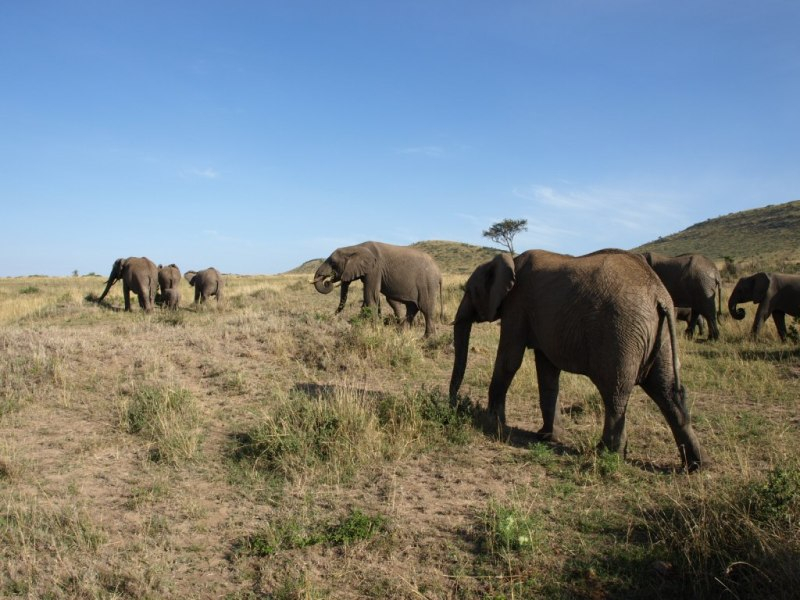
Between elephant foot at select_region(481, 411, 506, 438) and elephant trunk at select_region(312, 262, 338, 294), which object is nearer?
elephant foot at select_region(481, 411, 506, 438)

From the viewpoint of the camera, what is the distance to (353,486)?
5738mm

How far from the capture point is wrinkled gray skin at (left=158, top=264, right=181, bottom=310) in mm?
19672

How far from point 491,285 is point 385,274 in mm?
7959

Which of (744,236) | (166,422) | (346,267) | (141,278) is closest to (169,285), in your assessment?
(141,278)

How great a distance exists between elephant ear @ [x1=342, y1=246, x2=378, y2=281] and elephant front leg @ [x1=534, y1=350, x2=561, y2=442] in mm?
8030

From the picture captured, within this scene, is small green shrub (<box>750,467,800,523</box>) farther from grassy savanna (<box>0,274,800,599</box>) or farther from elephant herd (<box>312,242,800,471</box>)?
elephant herd (<box>312,242,800,471</box>)

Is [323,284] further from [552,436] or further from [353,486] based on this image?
[353,486]

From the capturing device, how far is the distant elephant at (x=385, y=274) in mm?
15062

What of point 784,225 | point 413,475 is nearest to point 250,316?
point 413,475

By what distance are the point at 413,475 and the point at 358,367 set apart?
461 centimetres

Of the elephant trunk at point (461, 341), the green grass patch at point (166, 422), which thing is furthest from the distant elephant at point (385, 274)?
the green grass patch at point (166, 422)

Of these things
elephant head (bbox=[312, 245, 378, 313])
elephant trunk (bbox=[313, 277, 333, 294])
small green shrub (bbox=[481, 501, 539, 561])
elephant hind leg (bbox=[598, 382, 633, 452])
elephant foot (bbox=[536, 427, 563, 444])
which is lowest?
small green shrub (bbox=[481, 501, 539, 561])

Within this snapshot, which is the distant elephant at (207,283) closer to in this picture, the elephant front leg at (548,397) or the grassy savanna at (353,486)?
the grassy savanna at (353,486)

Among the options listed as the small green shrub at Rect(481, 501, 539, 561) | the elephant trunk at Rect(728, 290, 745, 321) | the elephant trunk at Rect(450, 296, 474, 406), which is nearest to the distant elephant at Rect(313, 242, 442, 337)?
the elephant trunk at Rect(450, 296, 474, 406)
